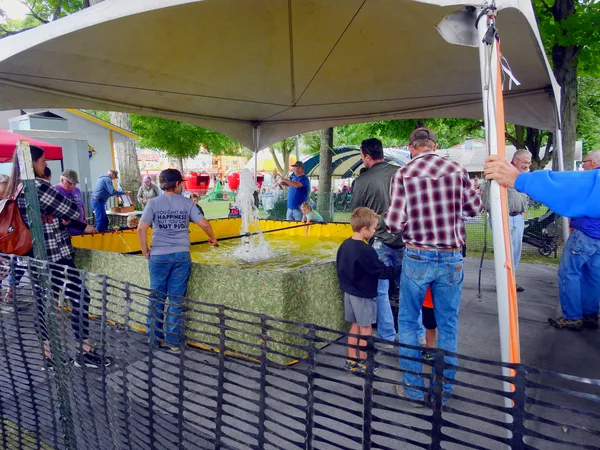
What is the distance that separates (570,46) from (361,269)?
731 centimetres

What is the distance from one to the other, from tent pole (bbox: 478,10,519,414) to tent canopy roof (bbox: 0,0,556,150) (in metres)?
0.29

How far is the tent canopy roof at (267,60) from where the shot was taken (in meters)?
3.32

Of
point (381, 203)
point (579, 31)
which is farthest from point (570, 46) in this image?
point (381, 203)

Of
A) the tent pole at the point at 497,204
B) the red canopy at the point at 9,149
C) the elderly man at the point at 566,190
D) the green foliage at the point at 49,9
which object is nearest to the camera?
the elderly man at the point at 566,190

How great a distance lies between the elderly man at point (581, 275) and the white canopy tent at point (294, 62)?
43.3 inches

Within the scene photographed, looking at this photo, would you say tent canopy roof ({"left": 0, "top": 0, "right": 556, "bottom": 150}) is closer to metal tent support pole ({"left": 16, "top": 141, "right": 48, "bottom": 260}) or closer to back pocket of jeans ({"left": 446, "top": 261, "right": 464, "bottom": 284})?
metal tent support pole ({"left": 16, "top": 141, "right": 48, "bottom": 260})

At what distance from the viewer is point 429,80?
17.0 ft

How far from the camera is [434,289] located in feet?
9.38

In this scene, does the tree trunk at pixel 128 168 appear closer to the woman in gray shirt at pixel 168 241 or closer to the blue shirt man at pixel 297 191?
the blue shirt man at pixel 297 191

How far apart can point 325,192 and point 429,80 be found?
755 cm

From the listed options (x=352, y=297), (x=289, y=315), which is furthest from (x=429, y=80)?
(x=289, y=315)

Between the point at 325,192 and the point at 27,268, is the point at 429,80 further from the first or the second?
the point at 325,192

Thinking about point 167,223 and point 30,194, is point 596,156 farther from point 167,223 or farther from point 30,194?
point 30,194

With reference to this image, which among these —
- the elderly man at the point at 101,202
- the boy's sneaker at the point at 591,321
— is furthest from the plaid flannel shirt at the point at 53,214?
the boy's sneaker at the point at 591,321
